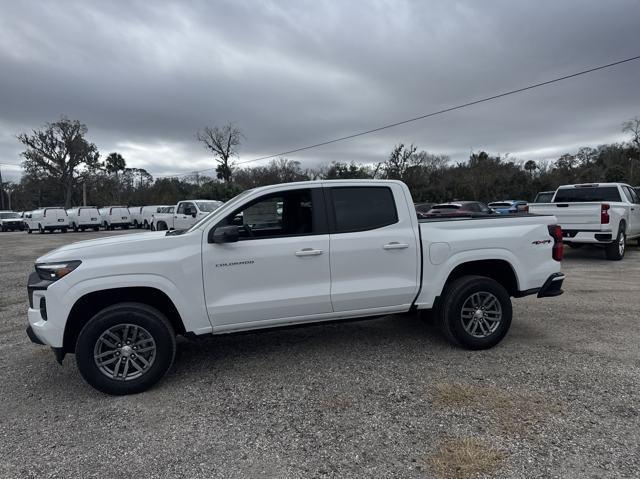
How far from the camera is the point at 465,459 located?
9.30ft

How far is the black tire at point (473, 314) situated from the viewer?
181 inches

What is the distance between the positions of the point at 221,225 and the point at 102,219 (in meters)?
32.7

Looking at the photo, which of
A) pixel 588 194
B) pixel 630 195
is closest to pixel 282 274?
pixel 588 194

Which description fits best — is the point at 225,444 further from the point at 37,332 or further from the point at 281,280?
the point at 37,332

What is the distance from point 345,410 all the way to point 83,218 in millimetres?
33252

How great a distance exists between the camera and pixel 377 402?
363 cm

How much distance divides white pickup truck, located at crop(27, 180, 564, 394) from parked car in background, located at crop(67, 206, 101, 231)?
3100 cm

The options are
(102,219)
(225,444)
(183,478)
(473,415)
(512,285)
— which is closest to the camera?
(183,478)

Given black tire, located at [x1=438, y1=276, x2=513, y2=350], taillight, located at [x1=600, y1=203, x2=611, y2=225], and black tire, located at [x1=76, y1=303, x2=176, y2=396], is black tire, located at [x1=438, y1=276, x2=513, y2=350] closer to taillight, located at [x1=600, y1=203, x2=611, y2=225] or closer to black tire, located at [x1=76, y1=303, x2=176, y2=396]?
black tire, located at [x1=76, y1=303, x2=176, y2=396]

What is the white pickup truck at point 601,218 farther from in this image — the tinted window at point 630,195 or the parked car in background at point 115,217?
the parked car in background at point 115,217

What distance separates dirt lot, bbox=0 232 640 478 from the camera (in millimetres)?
2854

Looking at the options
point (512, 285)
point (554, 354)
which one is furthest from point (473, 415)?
point (512, 285)

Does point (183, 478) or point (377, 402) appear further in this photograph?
point (377, 402)

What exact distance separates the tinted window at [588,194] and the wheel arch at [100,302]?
36.2ft
